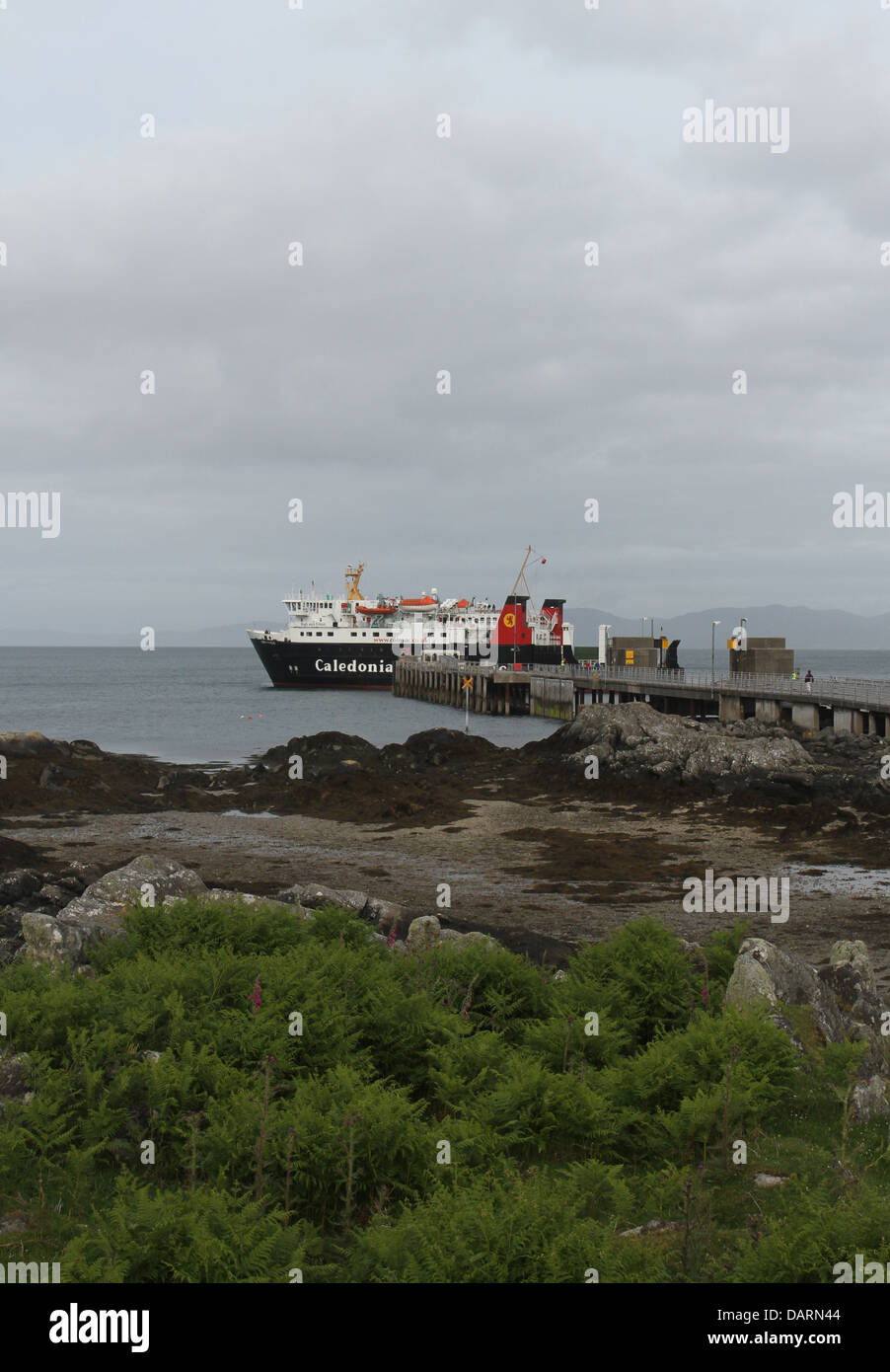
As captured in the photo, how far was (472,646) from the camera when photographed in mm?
121500

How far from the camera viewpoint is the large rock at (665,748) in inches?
1596

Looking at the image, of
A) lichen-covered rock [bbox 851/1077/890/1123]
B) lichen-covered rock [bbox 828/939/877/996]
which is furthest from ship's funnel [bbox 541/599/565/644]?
lichen-covered rock [bbox 851/1077/890/1123]

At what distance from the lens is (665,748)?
141ft

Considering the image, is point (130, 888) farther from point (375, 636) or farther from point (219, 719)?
point (375, 636)

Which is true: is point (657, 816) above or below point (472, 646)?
below

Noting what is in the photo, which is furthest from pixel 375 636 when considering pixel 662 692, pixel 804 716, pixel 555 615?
pixel 804 716

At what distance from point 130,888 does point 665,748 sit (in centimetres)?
2964

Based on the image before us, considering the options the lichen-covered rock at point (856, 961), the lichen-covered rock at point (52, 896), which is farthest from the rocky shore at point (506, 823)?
the lichen-covered rock at point (856, 961)

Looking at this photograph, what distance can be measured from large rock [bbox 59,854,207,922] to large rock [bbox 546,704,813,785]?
2612cm

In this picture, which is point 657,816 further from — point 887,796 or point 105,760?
point 105,760

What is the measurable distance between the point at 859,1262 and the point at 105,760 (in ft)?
144

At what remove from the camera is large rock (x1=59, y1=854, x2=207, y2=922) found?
52.6 feet
